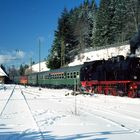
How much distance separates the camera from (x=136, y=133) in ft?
32.5

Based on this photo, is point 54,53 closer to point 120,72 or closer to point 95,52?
point 95,52

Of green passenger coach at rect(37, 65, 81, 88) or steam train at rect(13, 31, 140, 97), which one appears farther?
green passenger coach at rect(37, 65, 81, 88)

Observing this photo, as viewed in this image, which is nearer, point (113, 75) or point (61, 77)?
point (113, 75)

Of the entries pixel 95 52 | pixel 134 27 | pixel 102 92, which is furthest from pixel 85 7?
pixel 102 92

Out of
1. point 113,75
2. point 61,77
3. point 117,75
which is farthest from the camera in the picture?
point 61,77

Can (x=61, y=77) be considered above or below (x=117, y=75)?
above

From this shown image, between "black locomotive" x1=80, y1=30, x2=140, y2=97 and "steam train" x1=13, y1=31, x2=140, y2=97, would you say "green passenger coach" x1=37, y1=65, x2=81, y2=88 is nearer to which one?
"steam train" x1=13, y1=31, x2=140, y2=97

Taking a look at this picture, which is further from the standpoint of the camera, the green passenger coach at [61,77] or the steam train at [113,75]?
the green passenger coach at [61,77]

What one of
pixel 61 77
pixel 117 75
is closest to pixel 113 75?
pixel 117 75

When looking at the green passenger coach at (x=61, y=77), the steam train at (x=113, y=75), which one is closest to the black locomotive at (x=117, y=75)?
the steam train at (x=113, y=75)

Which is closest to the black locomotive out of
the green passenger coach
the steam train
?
the steam train

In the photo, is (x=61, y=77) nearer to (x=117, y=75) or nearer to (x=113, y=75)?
(x=113, y=75)

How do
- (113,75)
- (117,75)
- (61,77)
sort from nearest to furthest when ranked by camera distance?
(117,75) → (113,75) → (61,77)

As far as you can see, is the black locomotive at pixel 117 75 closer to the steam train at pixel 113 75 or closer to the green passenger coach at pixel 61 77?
the steam train at pixel 113 75
